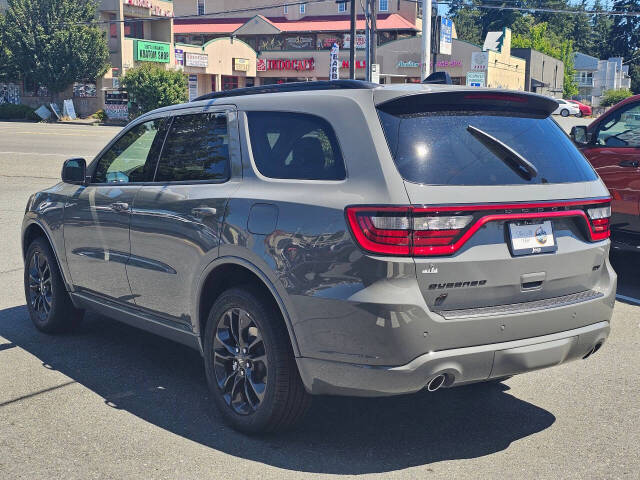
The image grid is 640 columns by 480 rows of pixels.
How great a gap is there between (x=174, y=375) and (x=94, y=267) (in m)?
0.97

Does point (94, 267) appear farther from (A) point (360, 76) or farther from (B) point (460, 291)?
(A) point (360, 76)

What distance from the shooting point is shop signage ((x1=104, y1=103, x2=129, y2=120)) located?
50375 millimetres

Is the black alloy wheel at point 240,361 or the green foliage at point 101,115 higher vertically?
the green foliage at point 101,115

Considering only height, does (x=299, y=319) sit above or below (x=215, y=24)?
below

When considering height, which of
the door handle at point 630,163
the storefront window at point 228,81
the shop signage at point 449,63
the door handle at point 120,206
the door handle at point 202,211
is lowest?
the door handle at point 120,206

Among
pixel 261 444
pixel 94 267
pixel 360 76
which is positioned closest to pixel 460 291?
pixel 261 444

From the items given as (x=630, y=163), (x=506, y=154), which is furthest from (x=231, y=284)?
(x=630, y=163)

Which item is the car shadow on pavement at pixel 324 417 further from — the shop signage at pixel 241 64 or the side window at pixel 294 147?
the shop signage at pixel 241 64

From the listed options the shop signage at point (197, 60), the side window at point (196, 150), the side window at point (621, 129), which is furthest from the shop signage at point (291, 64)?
the side window at point (196, 150)

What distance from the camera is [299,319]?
4.09 metres

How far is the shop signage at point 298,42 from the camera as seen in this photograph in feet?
223

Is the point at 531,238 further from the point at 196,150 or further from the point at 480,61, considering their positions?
the point at 480,61

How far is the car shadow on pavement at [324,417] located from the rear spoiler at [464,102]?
5.76ft

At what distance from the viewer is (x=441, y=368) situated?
389 centimetres
